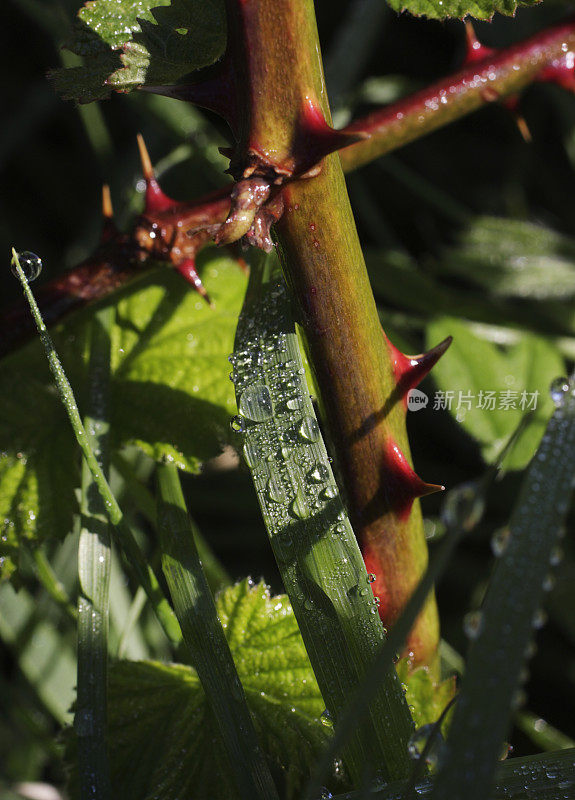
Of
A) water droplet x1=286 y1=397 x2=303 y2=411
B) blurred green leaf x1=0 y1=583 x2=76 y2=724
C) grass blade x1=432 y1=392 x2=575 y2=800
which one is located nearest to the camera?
grass blade x1=432 y1=392 x2=575 y2=800

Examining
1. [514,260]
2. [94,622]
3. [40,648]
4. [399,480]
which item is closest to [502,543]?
[399,480]

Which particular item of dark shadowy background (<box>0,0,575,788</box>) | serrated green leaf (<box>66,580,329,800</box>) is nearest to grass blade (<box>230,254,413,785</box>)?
serrated green leaf (<box>66,580,329,800</box>)

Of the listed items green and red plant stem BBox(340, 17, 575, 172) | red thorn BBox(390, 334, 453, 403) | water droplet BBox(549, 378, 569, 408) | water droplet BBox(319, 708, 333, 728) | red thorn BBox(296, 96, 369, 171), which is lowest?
water droplet BBox(319, 708, 333, 728)

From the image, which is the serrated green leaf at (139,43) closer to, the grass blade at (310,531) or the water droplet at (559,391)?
the grass blade at (310,531)

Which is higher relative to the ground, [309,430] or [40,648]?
[309,430]

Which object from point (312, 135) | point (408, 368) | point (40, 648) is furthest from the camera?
point (40, 648)

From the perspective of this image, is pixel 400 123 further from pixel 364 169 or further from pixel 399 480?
pixel 364 169

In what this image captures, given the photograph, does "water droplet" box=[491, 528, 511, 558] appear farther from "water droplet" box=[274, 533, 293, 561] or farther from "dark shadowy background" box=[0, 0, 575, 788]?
"dark shadowy background" box=[0, 0, 575, 788]
